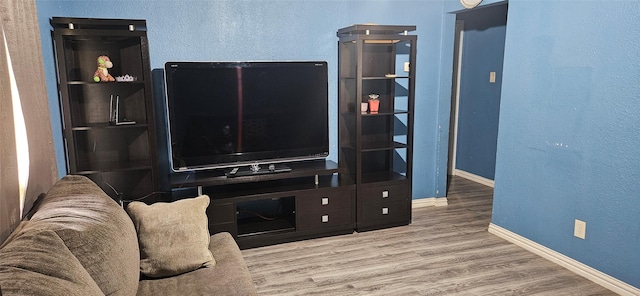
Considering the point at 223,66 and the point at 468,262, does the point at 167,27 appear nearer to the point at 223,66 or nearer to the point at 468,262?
the point at 223,66

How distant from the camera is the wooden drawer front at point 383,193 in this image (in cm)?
374

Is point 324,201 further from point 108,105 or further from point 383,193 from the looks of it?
point 108,105

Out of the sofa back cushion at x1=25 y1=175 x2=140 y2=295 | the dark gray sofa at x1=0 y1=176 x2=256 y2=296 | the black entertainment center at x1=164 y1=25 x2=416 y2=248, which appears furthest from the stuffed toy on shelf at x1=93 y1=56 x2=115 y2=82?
the sofa back cushion at x1=25 y1=175 x2=140 y2=295

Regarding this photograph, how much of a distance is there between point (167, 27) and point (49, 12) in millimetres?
801

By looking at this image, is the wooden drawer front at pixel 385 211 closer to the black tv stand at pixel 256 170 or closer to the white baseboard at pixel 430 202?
the white baseboard at pixel 430 202

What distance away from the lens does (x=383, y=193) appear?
3793 mm

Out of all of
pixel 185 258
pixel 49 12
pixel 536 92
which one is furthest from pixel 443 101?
pixel 49 12

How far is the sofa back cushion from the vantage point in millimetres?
1546

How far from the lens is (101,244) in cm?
162

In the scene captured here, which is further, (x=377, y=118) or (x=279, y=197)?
(x=377, y=118)

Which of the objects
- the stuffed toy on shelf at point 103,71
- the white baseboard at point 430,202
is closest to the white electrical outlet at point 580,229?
the white baseboard at point 430,202

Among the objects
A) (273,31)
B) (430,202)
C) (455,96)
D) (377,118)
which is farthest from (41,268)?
(455,96)

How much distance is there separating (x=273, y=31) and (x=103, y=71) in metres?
1.40

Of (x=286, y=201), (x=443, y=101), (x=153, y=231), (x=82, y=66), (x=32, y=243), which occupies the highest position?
(x=82, y=66)
